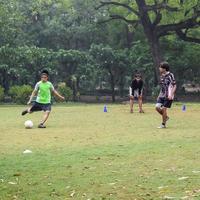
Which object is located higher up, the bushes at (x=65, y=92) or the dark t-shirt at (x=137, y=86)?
the dark t-shirt at (x=137, y=86)

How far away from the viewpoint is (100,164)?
8.48 meters

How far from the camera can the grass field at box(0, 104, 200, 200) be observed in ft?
21.9

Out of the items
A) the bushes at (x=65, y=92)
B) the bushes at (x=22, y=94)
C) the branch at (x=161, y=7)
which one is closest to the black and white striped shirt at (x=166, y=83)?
the branch at (x=161, y=7)

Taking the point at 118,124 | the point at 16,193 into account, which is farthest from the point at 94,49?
the point at 16,193

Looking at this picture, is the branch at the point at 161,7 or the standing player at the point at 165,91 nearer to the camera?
the standing player at the point at 165,91

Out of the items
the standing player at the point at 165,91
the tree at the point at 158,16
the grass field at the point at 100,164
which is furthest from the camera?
the tree at the point at 158,16

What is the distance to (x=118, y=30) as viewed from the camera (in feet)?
136

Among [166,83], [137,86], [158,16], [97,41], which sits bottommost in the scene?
[137,86]

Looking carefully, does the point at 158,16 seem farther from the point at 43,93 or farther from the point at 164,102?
the point at 164,102

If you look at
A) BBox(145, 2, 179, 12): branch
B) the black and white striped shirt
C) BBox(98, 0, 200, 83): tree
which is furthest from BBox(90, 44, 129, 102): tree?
the black and white striped shirt

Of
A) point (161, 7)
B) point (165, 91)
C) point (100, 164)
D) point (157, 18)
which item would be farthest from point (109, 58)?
point (100, 164)

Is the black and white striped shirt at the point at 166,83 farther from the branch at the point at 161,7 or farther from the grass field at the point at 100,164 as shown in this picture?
the branch at the point at 161,7

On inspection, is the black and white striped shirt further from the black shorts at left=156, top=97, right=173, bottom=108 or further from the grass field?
the grass field

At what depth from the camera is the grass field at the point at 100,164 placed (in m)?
6.69
